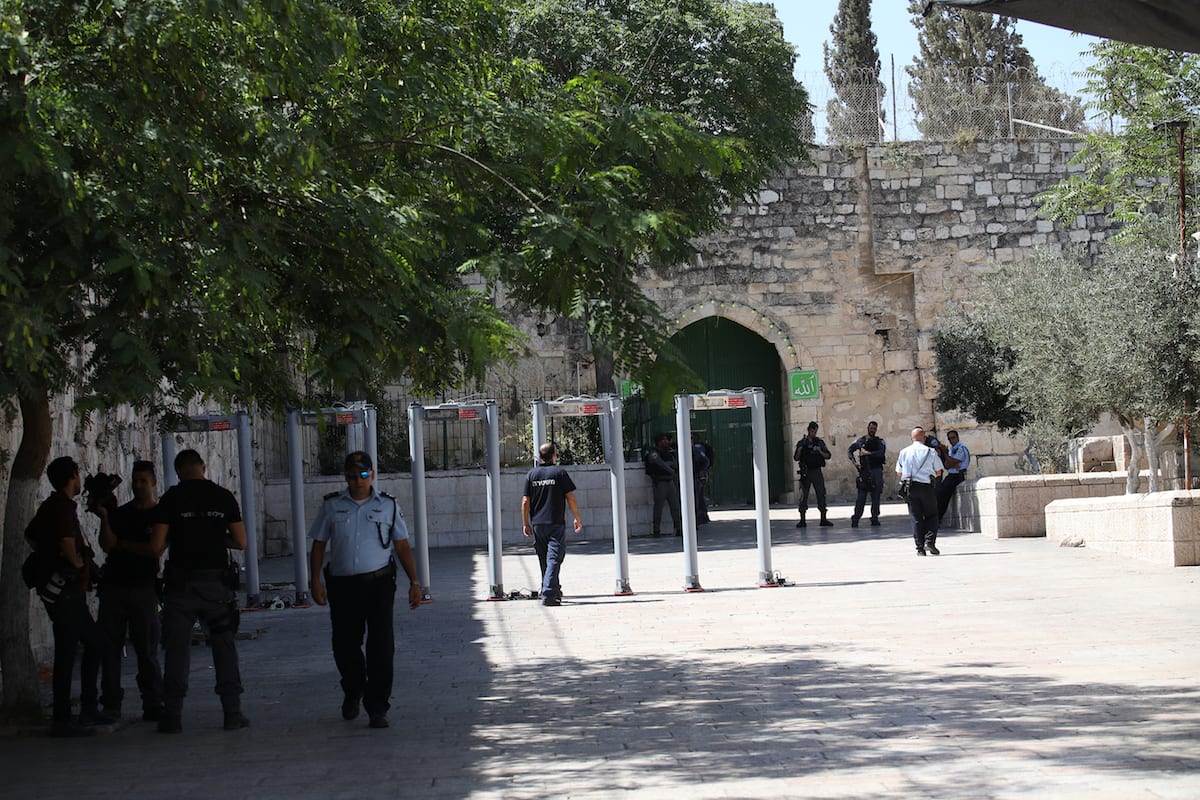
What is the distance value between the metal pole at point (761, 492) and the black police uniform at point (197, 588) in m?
6.65

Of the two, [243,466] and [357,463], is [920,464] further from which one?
[357,463]

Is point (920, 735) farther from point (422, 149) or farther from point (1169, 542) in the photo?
point (1169, 542)

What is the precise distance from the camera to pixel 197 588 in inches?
286

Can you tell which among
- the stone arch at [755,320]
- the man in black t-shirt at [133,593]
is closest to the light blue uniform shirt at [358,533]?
the man in black t-shirt at [133,593]

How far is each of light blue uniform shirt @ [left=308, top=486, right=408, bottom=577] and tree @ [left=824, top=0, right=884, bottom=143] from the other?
23483 millimetres

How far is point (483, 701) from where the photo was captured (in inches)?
308

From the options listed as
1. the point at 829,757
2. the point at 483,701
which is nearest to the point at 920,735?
the point at 829,757

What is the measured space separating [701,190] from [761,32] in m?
3.30

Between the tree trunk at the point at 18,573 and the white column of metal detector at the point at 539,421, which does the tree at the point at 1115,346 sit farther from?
the tree trunk at the point at 18,573

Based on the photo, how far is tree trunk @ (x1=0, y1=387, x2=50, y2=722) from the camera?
7324 millimetres

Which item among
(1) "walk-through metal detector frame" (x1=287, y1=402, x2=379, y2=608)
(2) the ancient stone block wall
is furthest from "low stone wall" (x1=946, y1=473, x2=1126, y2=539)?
(2) the ancient stone block wall

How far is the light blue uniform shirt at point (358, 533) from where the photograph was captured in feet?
24.1

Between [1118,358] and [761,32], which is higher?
[761,32]

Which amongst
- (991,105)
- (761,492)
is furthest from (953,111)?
(761,492)
